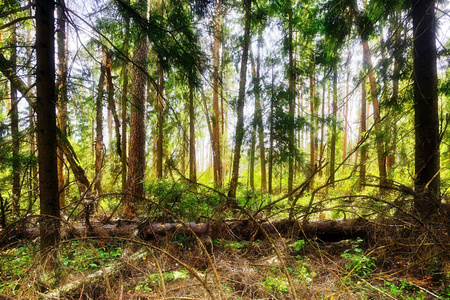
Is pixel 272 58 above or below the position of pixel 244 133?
above

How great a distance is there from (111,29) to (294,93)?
25.7 ft

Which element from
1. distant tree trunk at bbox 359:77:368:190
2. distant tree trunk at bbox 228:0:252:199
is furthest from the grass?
distant tree trunk at bbox 228:0:252:199

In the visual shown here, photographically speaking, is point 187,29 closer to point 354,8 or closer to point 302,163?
point 354,8

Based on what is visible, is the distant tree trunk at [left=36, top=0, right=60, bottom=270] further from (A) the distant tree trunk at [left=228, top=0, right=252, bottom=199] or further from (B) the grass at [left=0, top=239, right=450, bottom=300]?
(A) the distant tree trunk at [left=228, top=0, right=252, bottom=199]

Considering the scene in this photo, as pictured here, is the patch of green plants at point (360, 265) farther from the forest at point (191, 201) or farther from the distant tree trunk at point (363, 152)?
the distant tree trunk at point (363, 152)

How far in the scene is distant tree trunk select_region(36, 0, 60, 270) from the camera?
2.58 meters

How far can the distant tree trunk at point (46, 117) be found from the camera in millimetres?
2578

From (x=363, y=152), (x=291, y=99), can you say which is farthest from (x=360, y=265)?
(x=291, y=99)

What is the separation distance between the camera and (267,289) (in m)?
2.48

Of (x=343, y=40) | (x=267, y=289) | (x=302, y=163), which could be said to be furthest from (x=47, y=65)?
(x=302, y=163)

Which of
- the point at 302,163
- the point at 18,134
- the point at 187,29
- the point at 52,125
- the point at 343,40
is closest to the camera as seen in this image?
the point at 52,125

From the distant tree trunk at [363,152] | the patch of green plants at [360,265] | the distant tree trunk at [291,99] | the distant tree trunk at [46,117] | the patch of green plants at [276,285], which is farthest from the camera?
the distant tree trunk at [291,99]

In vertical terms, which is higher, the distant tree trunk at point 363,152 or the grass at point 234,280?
the distant tree trunk at point 363,152

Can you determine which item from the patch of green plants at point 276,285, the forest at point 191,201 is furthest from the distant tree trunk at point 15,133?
the patch of green plants at point 276,285
